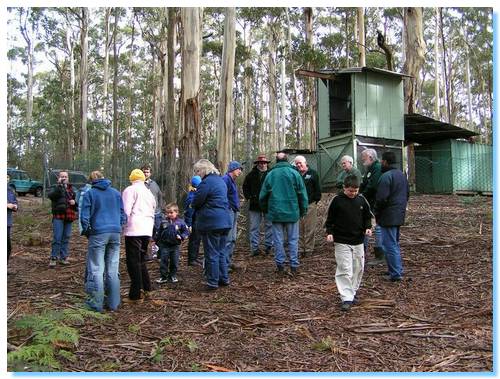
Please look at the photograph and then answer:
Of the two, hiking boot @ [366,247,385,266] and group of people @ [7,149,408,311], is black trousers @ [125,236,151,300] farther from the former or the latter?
hiking boot @ [366,247,385,266]

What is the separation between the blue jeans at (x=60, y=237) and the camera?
24.8 feet

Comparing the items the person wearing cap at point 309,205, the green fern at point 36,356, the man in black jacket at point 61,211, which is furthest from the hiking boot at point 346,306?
the man in black jacket at point 61,211

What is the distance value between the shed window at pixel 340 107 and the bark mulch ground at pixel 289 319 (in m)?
10.2

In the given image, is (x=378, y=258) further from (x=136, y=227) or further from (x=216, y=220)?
(x=136, y=227)

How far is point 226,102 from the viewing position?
36.9 feet

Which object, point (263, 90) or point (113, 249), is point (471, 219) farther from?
point (263, 90)

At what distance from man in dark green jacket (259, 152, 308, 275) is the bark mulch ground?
38 centimetres

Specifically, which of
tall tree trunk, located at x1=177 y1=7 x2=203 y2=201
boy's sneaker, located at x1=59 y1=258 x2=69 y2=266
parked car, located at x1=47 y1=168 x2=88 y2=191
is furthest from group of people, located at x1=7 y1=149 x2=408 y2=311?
parked car, located at x1=47 y1=168 x2=88 y2=191

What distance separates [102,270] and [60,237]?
293 centimetres

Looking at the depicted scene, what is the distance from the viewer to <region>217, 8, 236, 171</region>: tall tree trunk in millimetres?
11047

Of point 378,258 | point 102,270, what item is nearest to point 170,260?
point 102,270

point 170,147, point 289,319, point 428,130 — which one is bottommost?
point 289,319

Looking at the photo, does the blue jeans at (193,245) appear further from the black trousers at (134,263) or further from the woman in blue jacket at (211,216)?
the black trousers at (134,263)

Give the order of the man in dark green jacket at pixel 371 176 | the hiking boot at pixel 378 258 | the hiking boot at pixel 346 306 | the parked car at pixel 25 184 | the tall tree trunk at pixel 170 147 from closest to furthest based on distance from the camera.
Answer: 1. the hiking boot at pixel 346 306
2. the man in dark green jacket at pixel 371 176
3. the hiking boot at pixel 378 258
4. the tall tree trunk at pixel 170 147
5. the parked car at pixel 25 184
